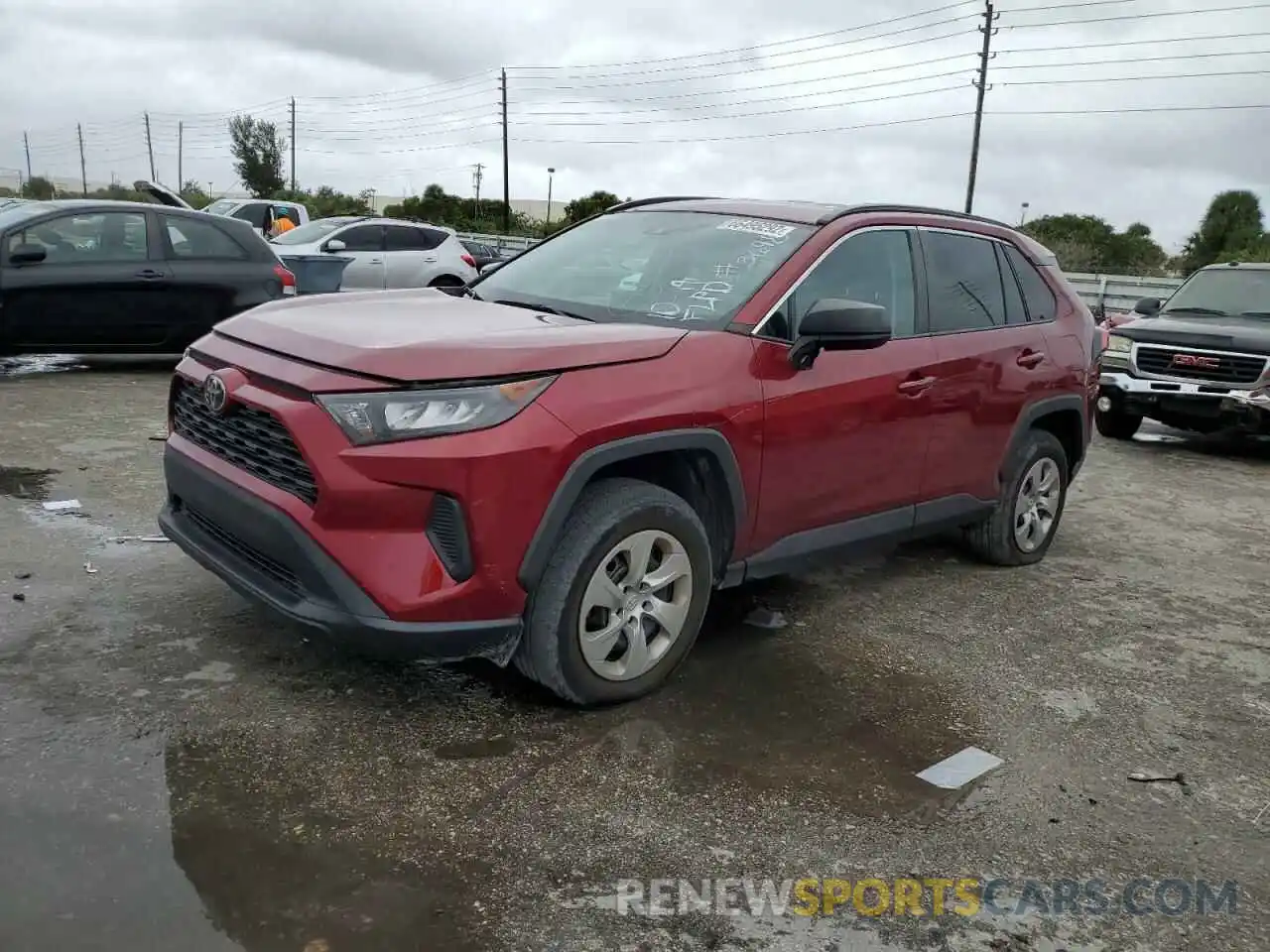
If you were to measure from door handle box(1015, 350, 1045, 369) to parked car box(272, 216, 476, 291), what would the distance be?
11.3 meters

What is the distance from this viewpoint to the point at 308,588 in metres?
3.16

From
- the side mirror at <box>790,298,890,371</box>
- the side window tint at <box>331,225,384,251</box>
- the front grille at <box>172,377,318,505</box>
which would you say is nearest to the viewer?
the front grille at <box>172,377,318,505</box>

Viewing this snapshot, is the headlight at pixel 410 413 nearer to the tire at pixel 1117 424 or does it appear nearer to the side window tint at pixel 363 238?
the tire at pixel 1117 424

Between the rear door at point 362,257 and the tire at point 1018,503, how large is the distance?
1194 cm

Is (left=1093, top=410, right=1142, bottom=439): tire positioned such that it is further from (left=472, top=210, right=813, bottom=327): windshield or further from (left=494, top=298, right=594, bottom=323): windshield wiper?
(left=494, top=298, right=594, bottom=323): windshield wiper

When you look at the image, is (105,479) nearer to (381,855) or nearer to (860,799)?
(381,855)

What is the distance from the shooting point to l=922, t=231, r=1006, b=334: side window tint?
187 inches

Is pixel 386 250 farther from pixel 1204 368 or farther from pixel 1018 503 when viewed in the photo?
pixel 1018 503

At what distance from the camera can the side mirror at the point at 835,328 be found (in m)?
3.76

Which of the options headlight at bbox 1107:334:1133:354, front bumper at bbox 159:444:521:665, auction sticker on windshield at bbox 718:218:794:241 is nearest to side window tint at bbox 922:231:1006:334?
auction sticker on windshield at bbox 718:218:794:241

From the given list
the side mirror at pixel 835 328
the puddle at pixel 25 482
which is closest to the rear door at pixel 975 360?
the side mirror at pixel 835 328

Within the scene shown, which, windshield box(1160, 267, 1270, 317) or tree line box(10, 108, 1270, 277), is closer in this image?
windshield box(1160, 267, 1270, 317)

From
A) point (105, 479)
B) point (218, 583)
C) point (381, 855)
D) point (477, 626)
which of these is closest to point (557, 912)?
point (381, 855)

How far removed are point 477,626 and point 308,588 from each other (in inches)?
19.7
